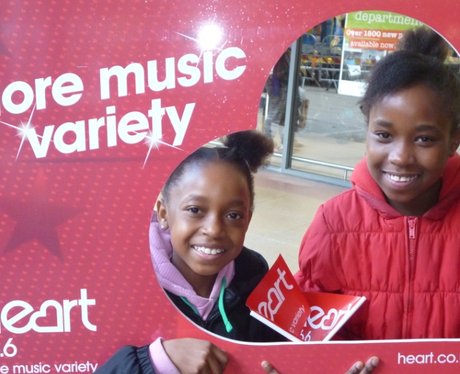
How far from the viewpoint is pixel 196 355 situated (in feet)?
3.13

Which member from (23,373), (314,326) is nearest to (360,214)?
(314,326)

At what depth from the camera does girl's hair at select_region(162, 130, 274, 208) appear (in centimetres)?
90

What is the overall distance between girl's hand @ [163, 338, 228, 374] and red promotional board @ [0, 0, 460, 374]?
2 cm

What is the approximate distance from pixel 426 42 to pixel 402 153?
0.61 feet

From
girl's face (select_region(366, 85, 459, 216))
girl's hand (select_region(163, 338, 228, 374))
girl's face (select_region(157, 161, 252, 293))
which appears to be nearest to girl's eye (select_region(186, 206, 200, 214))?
girl's face (select_region(157, 161, 252, 293))

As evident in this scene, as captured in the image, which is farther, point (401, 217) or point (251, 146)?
point (401, 217)

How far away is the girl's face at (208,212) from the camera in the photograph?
3.05 ft

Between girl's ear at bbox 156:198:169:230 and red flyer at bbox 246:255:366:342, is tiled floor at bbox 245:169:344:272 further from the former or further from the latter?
girl's ear at bbox 156:198:169:230

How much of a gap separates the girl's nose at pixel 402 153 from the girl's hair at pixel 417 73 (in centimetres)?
8

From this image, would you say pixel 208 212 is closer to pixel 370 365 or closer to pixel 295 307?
pixel 295 307

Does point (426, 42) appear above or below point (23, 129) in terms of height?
above

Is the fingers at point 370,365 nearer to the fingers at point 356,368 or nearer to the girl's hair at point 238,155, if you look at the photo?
the fingers at point 356,368

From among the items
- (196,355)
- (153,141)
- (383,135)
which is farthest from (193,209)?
(383,135)

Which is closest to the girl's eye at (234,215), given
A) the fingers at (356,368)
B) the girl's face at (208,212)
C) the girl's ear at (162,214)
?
the girl's face at (208,212)
